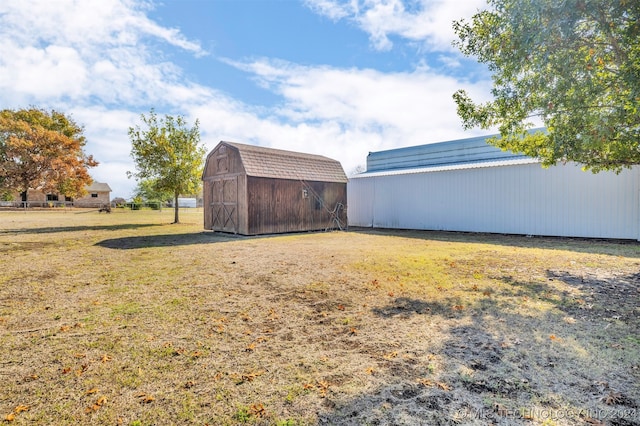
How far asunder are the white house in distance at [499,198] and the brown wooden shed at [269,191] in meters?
2.68

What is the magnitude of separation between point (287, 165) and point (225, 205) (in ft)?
12.7

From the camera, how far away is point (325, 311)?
4.85m

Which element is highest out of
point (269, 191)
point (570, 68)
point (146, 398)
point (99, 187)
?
point (99, 187)

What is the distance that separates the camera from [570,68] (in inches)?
238

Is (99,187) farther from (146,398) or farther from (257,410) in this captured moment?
(257,410)

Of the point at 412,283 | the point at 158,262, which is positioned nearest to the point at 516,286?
the point at 412,283

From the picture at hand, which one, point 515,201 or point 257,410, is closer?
point 257,410

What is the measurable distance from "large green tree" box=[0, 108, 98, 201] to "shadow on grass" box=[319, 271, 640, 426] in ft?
168

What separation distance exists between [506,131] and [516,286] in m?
4.05

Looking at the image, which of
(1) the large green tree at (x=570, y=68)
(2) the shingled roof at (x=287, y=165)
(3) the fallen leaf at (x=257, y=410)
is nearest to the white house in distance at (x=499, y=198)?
Answer: (2) the shingled roof at (x=287, y=165)

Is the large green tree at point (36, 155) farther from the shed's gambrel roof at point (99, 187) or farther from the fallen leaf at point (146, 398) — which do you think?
the fallen leaf at point (146, 398)

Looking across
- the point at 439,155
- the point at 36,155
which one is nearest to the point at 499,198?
the point at 439,155

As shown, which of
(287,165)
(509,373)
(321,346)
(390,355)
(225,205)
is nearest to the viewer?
(509,373)

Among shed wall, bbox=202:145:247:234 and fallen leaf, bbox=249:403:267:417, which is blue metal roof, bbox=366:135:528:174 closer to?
shed wall, bbox=202:145:247:234
